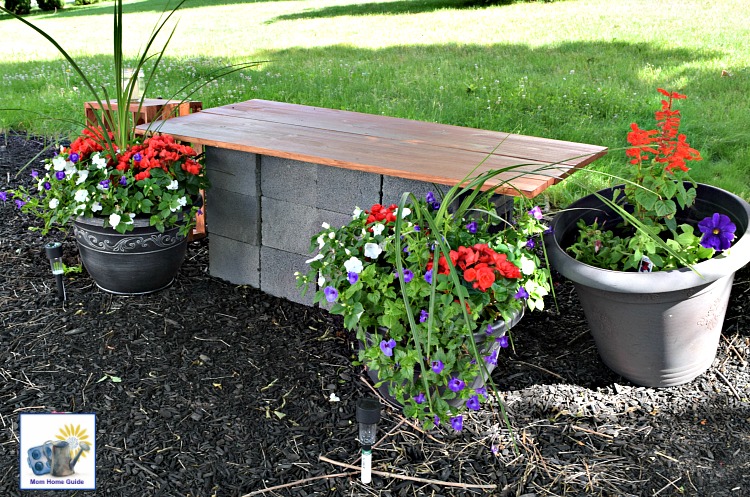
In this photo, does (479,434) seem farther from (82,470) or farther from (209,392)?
(82,470)

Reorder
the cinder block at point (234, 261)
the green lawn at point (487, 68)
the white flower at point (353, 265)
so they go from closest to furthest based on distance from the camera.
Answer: the white flower at point (353, 265) < the cinder block at point (234, 261) < the green lawn at point (487, 68)

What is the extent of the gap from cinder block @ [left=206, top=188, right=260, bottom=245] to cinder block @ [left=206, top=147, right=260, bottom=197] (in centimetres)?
3

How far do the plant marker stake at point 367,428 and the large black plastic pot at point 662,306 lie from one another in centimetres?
80

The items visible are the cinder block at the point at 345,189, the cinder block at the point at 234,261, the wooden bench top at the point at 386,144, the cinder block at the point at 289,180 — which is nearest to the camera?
the wooden bench top at the point at 386,144

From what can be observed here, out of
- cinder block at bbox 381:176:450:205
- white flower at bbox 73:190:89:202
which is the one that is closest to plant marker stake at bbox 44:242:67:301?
white flower at bbox 73:190:89:202

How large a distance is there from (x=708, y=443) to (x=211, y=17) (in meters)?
12.3

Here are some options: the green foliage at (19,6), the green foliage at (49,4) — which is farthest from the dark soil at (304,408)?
the green foliage at (49,4)

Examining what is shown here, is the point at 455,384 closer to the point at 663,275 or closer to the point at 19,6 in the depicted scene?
the point at 663,275

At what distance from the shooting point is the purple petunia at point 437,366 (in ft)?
6.98

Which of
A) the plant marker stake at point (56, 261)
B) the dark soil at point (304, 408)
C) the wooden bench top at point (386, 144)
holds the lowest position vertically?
the dark soil at point (304, 408)

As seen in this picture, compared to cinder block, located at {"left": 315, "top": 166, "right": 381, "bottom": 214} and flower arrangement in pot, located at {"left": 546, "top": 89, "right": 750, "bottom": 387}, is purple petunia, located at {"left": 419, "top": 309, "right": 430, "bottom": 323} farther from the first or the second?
cinder block, located at {"left": 315, "top": 166, "right": 381, "bottom": 214}

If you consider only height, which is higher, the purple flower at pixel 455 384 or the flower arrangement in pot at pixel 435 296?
the flower arrangement in pot at pixel 435 296

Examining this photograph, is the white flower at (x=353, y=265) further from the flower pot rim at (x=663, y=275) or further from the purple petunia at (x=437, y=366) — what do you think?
the flower pot rim at (x=663, y=275)

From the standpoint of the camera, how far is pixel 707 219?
241 centimetres
